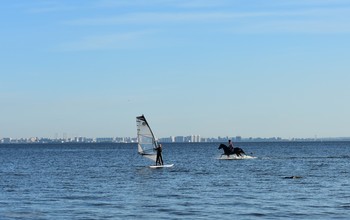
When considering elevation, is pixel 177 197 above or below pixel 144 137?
below

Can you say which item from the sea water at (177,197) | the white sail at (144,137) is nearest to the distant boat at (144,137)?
the white sail at (144,137)

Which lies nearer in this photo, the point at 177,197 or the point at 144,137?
the point at 177,197

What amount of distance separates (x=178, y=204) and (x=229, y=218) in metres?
5.54

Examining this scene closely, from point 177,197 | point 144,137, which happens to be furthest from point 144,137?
point 177,197

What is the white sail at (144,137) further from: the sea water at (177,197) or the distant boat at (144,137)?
the sea water at (177,197)

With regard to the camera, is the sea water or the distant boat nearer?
the sea water

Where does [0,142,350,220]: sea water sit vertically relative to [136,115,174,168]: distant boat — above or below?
below

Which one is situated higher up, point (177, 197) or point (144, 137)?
point (144, 137)

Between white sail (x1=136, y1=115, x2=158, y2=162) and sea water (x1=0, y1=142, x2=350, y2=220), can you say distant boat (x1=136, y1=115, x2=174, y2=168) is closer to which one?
white sail (x1=136, y1=115, x2=158, y2=162)

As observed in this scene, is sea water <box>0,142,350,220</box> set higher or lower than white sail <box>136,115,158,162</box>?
lower

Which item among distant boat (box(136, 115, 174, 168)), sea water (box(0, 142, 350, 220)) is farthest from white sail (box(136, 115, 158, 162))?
sea water (box(0, 142, 350, 220))

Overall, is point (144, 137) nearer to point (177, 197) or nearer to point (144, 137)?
Answer: point (144, 137)

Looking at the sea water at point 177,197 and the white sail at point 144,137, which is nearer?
the sea water at point 177,197

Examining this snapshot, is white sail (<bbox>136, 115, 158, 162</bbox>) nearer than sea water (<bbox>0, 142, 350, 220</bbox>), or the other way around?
sea water (<bbox>0, 142, 350, 220</bbox>)
